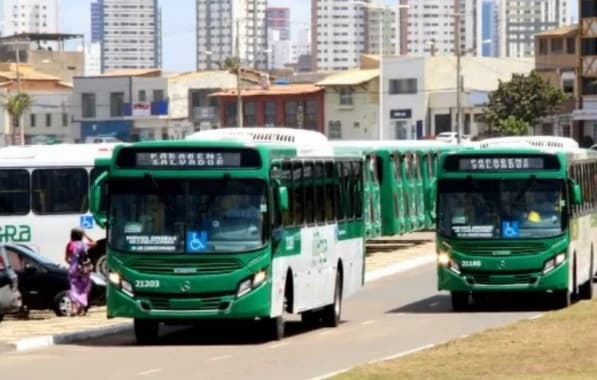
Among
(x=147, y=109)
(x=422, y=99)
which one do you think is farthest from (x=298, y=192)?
(x=147, y=109)

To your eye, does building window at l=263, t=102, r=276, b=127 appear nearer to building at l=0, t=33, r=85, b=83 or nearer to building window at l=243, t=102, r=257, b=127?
building window at l=243, t=102, r=257, b=127

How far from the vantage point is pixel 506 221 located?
3238 centimetres

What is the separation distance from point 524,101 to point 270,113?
24.3 m

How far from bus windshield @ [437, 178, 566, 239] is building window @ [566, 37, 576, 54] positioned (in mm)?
101567

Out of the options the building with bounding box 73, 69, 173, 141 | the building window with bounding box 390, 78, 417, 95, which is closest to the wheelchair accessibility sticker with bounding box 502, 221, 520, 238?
the building window with bounding box 390, 78, 417, 95

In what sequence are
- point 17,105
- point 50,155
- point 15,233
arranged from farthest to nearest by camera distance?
point 17,105 < point 50,155 < point 15,233

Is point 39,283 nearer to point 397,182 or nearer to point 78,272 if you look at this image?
point 78,272

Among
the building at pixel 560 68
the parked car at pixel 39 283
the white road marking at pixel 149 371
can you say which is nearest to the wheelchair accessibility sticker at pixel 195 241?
the white road marking at pixel 149 371

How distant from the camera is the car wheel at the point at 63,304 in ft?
108

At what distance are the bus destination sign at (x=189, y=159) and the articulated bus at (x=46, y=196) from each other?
45.8ft

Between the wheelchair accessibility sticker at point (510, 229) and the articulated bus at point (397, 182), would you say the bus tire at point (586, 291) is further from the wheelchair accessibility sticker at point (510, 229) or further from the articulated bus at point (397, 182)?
the articulated bus at point (397, 182)

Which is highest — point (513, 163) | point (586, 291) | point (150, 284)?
point (513, 163)

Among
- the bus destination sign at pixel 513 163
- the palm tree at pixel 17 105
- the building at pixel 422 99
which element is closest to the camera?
the bus destination sign at pixel 513 163

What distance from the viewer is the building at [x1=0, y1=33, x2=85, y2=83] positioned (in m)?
178
